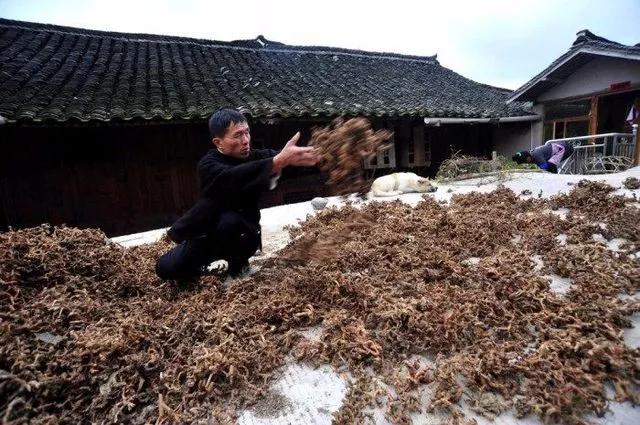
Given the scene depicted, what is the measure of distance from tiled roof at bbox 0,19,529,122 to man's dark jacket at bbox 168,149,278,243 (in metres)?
5.02

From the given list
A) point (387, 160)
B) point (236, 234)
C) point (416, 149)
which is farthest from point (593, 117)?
point (236, 234)

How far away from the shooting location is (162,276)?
2766 millimetres

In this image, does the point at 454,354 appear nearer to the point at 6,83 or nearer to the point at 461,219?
the point at 461,219

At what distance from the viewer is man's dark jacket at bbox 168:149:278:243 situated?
2.49 m

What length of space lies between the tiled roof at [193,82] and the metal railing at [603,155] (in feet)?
9.75

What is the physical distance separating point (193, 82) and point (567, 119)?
13.0m

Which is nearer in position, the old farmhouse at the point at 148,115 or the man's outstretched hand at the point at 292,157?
the man's outstretched hand at the point at 292,157

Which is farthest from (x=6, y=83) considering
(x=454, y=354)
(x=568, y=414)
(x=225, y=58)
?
(x=568, y=414)

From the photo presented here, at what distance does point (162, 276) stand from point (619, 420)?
2.98 metres

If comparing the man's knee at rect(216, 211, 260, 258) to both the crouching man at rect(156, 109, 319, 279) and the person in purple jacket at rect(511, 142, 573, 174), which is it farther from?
the person in purple jacket at rect(511, 142, 573, 174)

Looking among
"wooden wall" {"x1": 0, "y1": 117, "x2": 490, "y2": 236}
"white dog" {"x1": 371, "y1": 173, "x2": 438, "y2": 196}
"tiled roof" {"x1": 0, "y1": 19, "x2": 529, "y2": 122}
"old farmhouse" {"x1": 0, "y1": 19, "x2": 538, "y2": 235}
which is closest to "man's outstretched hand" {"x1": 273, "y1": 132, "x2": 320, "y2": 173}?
"old farmhouse" {"x1": 0, "y1": 19, "x2": 538, "y2": 235}

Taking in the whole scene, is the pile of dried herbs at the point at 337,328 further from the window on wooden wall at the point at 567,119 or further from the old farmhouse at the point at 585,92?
the window on wooden wall at the point at 567,119

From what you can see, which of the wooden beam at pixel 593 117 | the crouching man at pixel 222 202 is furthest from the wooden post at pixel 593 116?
the crouching man at pixel 222 202

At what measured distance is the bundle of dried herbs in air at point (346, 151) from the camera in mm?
2814
